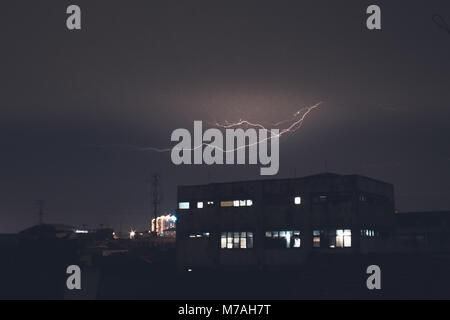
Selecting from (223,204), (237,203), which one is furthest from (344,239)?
(223,204)

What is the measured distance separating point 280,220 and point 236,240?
6.37 m

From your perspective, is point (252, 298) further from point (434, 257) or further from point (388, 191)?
point (388, 191)

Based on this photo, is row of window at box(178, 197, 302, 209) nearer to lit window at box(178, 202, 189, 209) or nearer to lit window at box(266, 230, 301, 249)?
lit window at box(178, 202, 189, 209)

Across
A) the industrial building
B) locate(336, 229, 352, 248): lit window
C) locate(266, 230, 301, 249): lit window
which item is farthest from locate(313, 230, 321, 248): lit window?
locate(336, 229, 352, 248): lit window

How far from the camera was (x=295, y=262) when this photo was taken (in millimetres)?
78250

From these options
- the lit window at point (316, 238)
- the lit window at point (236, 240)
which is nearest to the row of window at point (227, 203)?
the lit window at point (236, 240)

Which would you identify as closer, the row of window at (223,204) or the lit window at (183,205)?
the row of window at (223,204)

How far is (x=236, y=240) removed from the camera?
3270 inches

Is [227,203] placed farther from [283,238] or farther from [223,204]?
[283,238]

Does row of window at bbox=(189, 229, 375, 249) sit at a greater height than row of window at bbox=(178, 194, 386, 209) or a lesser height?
lesser

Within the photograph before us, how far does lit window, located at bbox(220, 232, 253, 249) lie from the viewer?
269ft

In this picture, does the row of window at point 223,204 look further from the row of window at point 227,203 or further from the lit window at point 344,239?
the lit window at point 344,239

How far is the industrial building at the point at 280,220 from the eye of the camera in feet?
255
